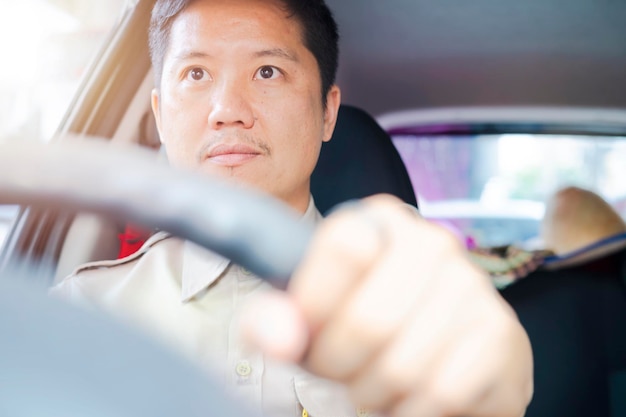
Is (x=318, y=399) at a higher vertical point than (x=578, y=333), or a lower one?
lower

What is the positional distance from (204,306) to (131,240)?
0.39 metres

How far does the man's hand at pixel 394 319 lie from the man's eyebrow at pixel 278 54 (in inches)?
31.9

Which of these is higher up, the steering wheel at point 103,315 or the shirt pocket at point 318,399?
the steering wheel at point 103,315

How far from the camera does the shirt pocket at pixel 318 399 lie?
985 mm

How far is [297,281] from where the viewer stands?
1.25 ft

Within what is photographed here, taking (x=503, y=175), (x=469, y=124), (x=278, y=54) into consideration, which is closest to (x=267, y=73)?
(x=278, y=54)

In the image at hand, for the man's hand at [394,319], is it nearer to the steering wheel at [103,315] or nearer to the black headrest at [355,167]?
the steering wheel at [103,315]

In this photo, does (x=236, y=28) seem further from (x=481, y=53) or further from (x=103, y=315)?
(x=481, y=53)

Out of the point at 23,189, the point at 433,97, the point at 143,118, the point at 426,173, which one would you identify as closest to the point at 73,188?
the point at 23,189

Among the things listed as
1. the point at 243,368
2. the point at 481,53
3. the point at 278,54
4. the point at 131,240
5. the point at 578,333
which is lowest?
the point at 131,240

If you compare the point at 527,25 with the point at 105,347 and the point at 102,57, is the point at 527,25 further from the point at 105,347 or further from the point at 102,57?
the point at 105,347

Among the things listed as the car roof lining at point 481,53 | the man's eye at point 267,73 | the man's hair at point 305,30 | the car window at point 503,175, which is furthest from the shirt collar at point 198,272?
the car window at point 503,175

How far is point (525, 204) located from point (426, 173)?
0.48m

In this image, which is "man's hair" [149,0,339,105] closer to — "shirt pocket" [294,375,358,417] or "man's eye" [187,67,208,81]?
"man's eye" [187,67,208,81]
